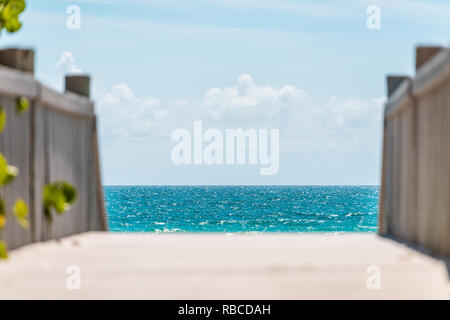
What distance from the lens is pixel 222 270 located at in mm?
4609

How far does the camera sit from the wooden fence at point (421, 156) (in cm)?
518

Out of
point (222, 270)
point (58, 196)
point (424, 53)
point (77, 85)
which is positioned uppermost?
point (424, 53)

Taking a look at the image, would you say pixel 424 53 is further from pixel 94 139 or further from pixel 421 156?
pixel 94 139

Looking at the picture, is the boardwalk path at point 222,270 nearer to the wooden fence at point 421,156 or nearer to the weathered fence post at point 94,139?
the wooden fence at point 421,156

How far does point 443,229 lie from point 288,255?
4.81 ft

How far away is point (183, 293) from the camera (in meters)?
3.75

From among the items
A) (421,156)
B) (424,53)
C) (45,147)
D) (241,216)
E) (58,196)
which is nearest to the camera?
(58,196)

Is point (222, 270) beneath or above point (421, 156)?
beneath

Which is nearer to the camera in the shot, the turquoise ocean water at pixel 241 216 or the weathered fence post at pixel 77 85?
the weathered fence post at pixel 77 85

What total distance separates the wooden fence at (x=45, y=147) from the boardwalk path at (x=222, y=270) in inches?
17.4

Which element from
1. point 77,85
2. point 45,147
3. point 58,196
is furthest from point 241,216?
point 58,196

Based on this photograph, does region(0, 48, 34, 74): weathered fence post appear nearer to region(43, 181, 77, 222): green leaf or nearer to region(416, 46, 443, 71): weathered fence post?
region(416, 46, 443, 71): weathered fence post

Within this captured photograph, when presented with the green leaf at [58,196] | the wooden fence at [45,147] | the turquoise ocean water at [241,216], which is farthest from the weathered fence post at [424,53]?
the turquoise ocean water at [241,216]

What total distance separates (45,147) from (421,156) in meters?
4.32
